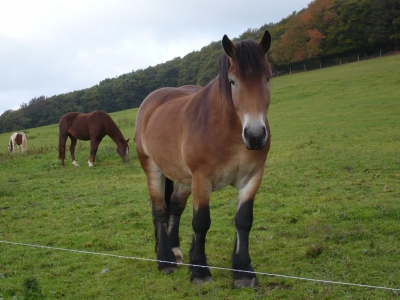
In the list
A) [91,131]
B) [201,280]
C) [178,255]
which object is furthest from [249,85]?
[91,131]

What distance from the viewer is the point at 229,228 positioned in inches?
254

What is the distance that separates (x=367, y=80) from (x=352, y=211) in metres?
28.5

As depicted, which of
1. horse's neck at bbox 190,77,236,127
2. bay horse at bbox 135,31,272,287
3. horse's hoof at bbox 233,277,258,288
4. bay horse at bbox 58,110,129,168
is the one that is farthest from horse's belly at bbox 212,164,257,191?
bay horse at bbox 58,110,129,168

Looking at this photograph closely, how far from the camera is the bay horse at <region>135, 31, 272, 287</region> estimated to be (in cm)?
374

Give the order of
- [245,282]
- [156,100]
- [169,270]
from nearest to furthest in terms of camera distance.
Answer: [245,282] → [169,270] → [156,100]

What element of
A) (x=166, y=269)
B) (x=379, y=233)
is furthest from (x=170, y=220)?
(x=379, y=233)

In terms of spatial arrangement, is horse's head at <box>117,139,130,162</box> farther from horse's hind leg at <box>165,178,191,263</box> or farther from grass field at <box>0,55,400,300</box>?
horse's hind leg at <box>165,178,191,263</box>

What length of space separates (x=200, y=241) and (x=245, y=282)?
62cm

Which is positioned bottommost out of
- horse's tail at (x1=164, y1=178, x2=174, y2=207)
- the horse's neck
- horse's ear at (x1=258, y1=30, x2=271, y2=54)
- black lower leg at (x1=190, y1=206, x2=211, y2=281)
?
black lower leg at (x1=190, y1=206, x2=211, y2=281)

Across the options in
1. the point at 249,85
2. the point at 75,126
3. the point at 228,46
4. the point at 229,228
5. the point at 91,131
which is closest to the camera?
the point at 249,85

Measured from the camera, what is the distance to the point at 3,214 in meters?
8.45

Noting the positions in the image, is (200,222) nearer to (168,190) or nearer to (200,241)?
(200,241)

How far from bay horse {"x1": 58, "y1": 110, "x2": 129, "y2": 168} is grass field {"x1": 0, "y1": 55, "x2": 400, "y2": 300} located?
0.91 metres

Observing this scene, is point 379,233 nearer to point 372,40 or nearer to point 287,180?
point 287,180
